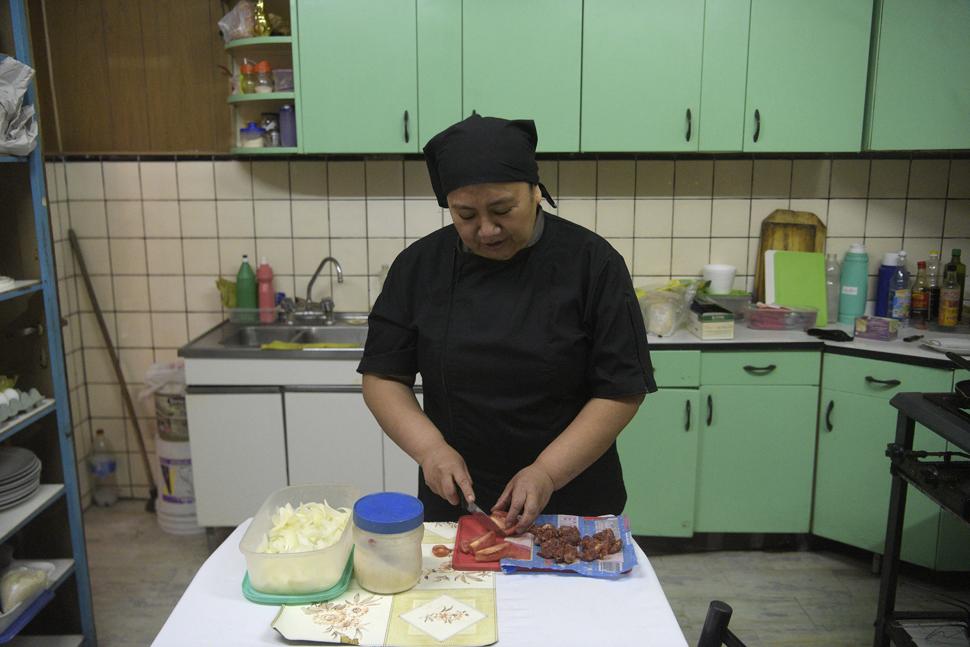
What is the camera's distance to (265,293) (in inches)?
122

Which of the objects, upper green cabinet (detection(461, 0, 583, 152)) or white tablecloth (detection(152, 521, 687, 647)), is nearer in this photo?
white tablecloth (detection(152, 521, 687, 647))

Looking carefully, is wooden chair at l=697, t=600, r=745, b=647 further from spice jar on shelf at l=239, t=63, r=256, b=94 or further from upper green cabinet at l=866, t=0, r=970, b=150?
spice jar on shelf at l=239, t=63, r=256, b=94

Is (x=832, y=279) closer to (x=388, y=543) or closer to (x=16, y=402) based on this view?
(x=388, y=543)

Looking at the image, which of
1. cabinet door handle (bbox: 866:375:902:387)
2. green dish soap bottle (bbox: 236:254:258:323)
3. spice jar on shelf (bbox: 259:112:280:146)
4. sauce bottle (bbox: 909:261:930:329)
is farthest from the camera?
green dish soap bottle (bbox: 236:254:258:323)

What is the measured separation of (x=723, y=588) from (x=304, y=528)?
1968 mm

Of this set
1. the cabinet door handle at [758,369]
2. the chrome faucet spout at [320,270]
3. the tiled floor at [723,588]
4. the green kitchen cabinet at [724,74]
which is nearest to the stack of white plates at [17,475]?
the tiled floor at [723,588]

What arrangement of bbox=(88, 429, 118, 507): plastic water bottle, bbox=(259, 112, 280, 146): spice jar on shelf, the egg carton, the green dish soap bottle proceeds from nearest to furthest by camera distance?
the egg carton → bbox=(259, 112, 280, 146): spice jar on shelf → the green dish soap bottle → bbox=(88, 429, 118, 507): plastic water bottle

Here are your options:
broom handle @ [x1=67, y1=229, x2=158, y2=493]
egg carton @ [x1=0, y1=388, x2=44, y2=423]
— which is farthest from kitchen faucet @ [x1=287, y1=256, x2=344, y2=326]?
egg carton @ [x1=0, y1=388, x2=44, y2=423]

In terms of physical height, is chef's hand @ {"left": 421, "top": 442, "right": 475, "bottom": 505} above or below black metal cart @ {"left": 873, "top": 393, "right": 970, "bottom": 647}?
above

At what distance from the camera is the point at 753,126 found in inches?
108

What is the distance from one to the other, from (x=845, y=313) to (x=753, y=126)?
0.87 m

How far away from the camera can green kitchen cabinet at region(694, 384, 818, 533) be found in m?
2.76

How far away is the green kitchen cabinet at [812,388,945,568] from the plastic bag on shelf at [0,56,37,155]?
8.54 feet

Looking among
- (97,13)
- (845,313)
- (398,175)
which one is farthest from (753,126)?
(97,13)
